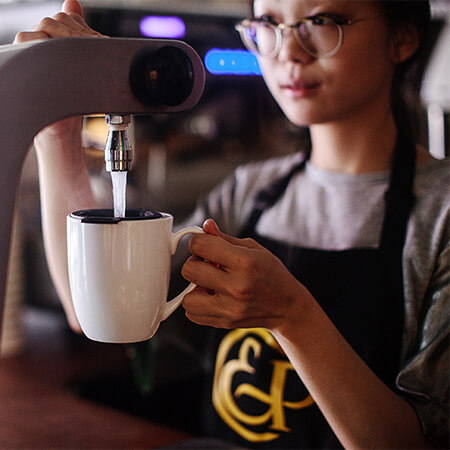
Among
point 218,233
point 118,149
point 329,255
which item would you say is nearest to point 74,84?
point 118,149

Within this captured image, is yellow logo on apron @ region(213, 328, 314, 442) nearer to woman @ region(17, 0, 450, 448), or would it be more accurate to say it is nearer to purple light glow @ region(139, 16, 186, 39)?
woman @ region(17, 0, 450, 448)

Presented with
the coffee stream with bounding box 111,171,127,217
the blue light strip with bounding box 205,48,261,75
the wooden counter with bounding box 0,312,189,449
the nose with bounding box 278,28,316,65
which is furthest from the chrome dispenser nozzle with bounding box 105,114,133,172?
the blue light strip with bounding box 205,48,261,75

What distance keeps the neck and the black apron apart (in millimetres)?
23

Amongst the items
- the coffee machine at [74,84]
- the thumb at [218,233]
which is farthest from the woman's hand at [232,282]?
the coffee machine at [74,84]

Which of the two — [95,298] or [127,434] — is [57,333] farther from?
[95,298]

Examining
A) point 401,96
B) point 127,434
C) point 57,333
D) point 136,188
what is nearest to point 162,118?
point 136,188

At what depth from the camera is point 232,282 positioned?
0.53 metres

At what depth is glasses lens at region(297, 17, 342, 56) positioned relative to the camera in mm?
787

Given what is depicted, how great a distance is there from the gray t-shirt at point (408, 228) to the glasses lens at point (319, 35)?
0.80ft

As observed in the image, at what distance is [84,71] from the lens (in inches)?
17.4

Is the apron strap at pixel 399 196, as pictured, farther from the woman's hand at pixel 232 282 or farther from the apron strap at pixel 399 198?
the woman's hand at pixel 232 282

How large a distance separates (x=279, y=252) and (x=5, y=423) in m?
0.45

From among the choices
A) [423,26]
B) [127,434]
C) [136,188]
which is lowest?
[127,434]

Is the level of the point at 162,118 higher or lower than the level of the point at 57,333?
higher
